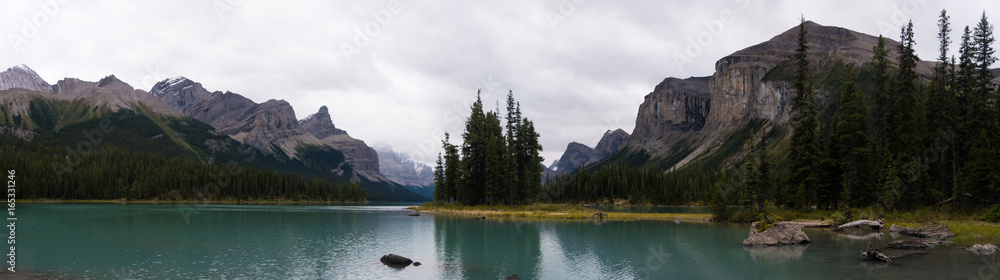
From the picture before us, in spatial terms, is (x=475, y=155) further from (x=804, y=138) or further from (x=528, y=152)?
(x=804, y=138)

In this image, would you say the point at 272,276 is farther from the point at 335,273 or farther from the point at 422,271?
the point at 422,271

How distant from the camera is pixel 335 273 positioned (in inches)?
1233

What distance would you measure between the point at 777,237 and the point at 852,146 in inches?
1143

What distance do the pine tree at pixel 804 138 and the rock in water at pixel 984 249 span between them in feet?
91.9

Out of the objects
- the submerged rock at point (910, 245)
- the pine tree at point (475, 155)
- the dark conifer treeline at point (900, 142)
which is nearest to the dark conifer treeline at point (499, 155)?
the pine tree at point (475, 155)

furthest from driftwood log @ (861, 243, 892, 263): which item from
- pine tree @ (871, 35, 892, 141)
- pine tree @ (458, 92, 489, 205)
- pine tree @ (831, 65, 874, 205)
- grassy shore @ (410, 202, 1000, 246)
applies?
pine tree @ (458, 92, 489, 205)

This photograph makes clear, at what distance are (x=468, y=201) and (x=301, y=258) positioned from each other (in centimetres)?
6864

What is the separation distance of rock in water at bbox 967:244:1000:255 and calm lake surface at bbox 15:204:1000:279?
36.1 inches

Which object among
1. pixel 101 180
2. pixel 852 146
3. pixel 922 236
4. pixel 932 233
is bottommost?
pixel 922 236

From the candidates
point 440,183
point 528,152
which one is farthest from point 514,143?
point 440,183

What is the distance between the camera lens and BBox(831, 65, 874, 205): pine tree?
65.4m

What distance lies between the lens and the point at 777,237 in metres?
46.7

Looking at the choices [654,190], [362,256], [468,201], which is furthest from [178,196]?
[362,256]

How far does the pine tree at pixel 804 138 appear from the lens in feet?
224
